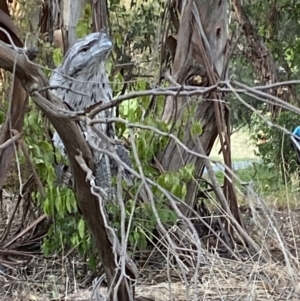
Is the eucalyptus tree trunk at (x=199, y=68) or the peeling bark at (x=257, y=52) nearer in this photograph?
the eucalyptus tree trunk at (x=199, y=68)

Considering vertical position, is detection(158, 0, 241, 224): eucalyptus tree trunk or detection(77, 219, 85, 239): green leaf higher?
detection(158, 0, 241, 224): eucalyptus tree trunk

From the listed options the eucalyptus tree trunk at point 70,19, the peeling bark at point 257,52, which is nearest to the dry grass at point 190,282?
the eucalyptus tree trunk at point 70,19

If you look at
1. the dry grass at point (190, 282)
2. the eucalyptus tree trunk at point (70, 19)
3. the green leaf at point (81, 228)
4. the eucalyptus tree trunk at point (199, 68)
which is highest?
the eucalyptus tree trunk at point (70, 19)

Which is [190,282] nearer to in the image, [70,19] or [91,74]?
[91,74]

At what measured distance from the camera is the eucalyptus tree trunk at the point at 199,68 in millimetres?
3043

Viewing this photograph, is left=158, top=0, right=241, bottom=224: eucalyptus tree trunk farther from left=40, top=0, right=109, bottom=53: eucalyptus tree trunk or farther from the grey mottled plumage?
the grey mottled plumage

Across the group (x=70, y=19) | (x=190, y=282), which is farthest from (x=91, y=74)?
(x=190, y=282)

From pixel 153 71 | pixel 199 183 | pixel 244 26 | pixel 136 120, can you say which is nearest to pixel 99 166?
pixel 136 120

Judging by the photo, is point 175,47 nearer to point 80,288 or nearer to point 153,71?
point 153,71

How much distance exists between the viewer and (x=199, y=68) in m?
3.13

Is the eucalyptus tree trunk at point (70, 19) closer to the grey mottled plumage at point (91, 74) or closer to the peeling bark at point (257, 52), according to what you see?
the grey mottled plumage at point (91, 74)

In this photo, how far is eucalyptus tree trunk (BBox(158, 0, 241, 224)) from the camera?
3.04 m

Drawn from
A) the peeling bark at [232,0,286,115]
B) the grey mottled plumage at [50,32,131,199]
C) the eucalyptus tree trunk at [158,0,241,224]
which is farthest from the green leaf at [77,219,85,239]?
the peeling bark at [232,0,286,115]

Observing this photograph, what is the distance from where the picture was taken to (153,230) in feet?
8.84
